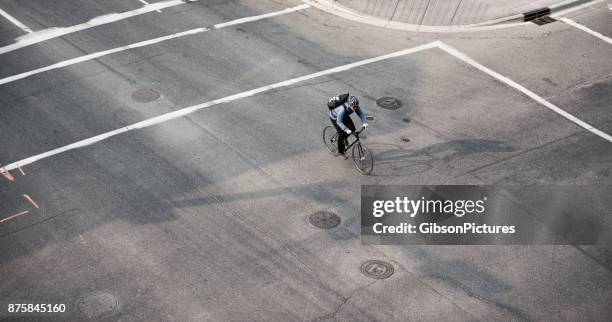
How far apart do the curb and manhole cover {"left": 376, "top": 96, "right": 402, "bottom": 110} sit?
15.2ft

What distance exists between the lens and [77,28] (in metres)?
22.7

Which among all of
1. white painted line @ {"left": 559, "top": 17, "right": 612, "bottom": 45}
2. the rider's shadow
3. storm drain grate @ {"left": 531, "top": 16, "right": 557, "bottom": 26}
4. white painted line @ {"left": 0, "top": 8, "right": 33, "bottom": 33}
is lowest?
white painted line @ {"left": 0, "top": 8, "right": 33, "bottom": 33}

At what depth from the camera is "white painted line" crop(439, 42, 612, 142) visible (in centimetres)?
1846

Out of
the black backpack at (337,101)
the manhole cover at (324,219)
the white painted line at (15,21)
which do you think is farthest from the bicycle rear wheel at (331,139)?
the white painted line at (15,21)

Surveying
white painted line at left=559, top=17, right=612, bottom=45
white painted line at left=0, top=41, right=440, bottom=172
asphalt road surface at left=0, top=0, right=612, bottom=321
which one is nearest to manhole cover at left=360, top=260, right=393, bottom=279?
asphalt road surface at left=0, top=0, right=612, bottom=321

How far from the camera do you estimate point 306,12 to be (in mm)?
24328

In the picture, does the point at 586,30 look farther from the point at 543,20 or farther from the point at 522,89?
the point at 522,89

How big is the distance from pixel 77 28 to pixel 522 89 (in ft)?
44.5

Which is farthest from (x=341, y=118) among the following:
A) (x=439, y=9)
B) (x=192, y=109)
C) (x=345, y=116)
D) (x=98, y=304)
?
(x=439, y=9)

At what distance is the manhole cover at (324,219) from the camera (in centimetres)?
1510

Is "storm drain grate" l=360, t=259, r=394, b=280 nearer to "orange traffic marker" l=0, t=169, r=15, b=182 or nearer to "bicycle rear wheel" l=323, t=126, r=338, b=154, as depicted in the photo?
"bicycle rear wheel" l=323, t=126, r=338, b=154

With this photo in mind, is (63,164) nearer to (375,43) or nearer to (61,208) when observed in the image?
(61,208)

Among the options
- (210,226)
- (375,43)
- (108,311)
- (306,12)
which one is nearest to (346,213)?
(210,226)

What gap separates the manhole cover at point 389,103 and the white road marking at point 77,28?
880 centimetres
